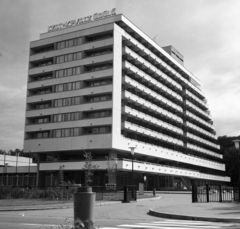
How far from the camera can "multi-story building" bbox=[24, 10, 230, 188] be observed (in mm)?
63000

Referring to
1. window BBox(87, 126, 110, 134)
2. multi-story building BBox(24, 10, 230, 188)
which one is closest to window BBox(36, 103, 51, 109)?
multi-story building BBox(24, 10, 230, 188)

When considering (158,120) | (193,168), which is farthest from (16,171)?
(193,168)

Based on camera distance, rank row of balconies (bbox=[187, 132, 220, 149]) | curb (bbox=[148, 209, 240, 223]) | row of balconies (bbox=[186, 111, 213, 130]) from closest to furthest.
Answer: curb (bbox=[148, 209, 240, 223]), row of balconies (bbox=[187, 132, 220, 149]), row of balconies (bbox=[186, 111, 213, 130])

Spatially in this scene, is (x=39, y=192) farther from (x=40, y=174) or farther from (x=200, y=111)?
(x=200, y=111)

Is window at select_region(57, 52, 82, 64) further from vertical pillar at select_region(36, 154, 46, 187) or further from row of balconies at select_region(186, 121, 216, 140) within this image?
row of balconies at select_region(186, 121, 216, 140)

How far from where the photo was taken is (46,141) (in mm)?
66500

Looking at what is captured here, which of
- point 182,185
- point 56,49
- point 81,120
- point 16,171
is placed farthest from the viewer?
point 182,185

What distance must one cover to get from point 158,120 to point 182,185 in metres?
19.4

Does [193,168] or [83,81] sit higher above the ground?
[83,81]

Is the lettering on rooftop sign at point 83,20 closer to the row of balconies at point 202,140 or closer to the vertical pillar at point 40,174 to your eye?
the vertical pillar at point 40,174

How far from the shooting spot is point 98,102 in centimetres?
6291

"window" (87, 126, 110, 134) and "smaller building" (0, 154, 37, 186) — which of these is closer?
"window" (87, 126, 110, 134)

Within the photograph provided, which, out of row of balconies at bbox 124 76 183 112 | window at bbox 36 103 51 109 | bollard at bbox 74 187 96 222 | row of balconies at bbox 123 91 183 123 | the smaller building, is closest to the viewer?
bollard at bbox 74 187 96 222

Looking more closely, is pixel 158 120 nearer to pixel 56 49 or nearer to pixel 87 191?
pixel 56 49
